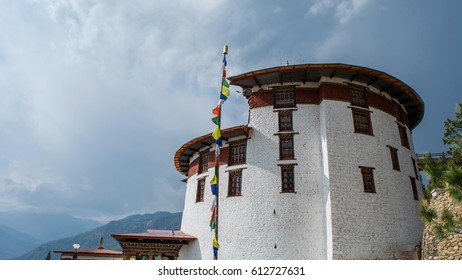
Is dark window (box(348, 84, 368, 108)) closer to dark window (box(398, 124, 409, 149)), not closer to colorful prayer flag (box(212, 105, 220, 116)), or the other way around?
dark window (box(398, 124, 409, 149))

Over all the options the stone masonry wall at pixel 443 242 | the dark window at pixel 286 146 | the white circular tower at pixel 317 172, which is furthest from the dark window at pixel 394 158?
the dark window at pixel 286 146

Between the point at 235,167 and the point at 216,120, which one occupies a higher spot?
the point at 235,167

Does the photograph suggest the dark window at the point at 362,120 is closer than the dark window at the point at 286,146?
No

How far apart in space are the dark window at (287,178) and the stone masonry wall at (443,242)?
6754 mm

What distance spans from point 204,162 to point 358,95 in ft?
37.8

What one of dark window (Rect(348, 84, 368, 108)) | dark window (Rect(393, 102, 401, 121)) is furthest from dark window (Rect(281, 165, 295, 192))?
dark window (Rect(393, 102, 401, 121))

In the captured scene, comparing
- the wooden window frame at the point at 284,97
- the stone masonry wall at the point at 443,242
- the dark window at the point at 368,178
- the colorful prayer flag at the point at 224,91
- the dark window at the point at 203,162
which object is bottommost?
the stone masonry wall at the point at 443,242

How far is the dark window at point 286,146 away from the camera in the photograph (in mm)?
18391

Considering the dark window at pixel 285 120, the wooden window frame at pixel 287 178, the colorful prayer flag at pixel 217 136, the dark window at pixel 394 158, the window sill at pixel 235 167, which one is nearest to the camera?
the colorful prayer flag at pixel 217 136

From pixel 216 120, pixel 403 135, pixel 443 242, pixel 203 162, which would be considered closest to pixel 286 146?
pixel 203 162

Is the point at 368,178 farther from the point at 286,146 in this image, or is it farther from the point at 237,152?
the point at 237,152

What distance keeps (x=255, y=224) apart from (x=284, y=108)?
728 cm

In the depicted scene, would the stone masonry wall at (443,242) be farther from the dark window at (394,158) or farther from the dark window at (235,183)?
the dark window at (235,183)

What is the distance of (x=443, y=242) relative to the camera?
1313 cm
